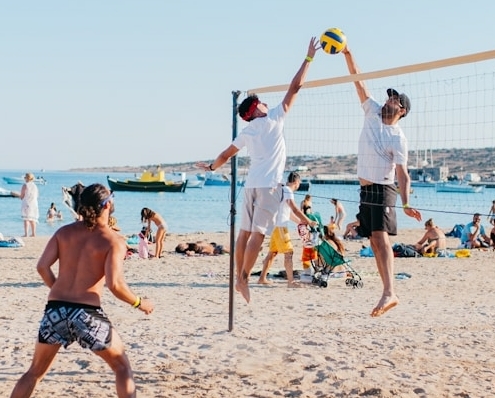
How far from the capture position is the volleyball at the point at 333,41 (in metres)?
6.63

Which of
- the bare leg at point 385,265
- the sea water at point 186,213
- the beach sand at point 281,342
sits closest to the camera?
the beach sand at point 281,342

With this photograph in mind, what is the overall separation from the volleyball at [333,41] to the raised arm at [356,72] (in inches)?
9.4

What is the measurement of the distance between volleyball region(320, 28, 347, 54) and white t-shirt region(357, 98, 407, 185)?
1.69 feet

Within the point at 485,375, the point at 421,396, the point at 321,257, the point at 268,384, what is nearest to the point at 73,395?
the point at 268,384

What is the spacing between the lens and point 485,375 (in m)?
6.51

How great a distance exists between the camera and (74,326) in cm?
456

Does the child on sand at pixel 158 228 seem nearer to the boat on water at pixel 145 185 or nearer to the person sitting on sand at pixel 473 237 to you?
the person sitting on sand at pixel 473 237

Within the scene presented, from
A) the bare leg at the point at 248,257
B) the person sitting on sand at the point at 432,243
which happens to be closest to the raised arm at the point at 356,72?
Answer: the bare leg at the point at 248,257

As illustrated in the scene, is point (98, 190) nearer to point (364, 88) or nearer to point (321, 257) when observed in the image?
point (364, 88)

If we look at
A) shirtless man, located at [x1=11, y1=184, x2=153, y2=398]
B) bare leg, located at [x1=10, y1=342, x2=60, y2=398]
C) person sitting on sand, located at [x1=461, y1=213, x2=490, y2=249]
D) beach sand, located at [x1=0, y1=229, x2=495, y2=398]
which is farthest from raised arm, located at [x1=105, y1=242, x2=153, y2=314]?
person sitting on sand, located at [x1=461, y1=213, x2=490, y2=249]

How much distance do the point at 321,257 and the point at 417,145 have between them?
4.30 metres

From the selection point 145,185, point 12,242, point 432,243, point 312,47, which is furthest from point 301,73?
point 145,185

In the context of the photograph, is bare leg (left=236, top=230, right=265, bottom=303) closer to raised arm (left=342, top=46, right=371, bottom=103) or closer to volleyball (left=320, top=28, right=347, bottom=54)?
raised arm (left=342, top=46, right=371, bottom=103)

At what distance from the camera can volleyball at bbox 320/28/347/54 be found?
663 centimetres
